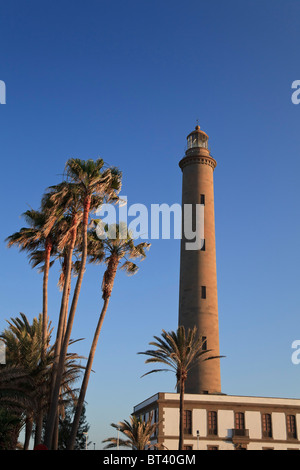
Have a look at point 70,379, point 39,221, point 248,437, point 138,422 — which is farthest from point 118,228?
point 248,437

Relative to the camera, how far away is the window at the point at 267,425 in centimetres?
5241

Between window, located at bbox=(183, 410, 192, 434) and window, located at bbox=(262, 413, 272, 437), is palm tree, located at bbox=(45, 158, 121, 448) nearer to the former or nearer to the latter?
window, located at bbox=(183, 410, 192, 434)

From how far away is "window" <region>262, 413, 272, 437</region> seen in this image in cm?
5241

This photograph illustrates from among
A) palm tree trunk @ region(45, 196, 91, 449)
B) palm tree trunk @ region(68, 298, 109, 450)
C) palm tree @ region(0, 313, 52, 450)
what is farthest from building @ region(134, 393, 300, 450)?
palm tree trunk @ region(45, 196, 91, 449)

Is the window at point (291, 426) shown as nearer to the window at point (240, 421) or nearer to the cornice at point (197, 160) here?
the window at point (240, 421)

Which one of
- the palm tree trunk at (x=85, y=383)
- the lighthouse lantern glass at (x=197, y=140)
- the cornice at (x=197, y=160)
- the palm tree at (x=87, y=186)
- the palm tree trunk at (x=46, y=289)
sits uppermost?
the lighthouse lantern glass at (x=197, y=140)

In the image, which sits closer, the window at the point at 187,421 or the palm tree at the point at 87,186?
the palm tree at the point at 87,186

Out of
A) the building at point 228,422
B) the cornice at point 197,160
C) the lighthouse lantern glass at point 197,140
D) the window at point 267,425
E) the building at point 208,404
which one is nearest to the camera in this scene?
the building at point 228,422

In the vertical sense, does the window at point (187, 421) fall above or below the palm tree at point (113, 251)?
below

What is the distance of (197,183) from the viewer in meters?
61.5

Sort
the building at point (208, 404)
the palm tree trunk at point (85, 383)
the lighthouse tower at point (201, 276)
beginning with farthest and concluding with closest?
the lighthouse tower at point (201, 276), the building at point (208, 404), the palm tree trunk at point (85, 383)

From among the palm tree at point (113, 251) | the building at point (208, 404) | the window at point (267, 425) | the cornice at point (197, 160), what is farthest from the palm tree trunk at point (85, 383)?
the cornice at point (197, 160)

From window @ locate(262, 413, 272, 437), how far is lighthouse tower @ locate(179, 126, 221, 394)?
5132mm
